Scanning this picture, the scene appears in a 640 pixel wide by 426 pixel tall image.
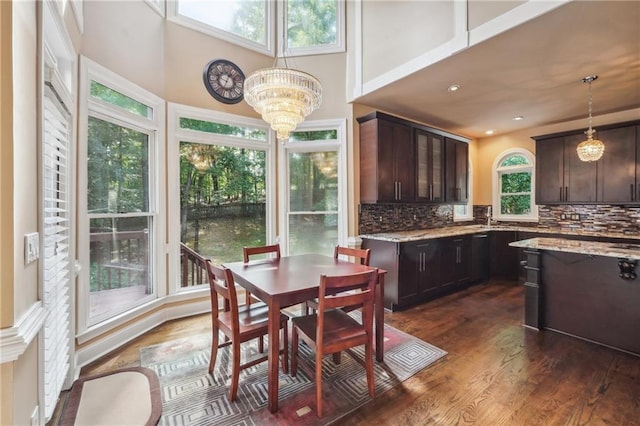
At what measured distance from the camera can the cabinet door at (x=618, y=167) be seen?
419 centimetres

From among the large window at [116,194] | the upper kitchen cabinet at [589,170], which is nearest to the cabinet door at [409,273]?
the large window at [116,194]

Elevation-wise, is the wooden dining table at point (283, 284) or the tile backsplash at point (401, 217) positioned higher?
the tile backsplash at point (401, 217)

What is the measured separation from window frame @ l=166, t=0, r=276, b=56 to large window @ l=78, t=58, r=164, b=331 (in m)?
1.08

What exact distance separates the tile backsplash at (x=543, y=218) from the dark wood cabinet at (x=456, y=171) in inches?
17.2

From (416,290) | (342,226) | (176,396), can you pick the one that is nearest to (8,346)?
(176,396)

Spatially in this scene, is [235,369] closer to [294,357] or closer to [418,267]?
[294,357]

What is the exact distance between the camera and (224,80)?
375 centimetres

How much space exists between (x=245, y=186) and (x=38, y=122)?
2618 millimetres

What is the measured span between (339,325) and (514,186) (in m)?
5.38

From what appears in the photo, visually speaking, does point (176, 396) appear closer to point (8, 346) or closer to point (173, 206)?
point (8, 346)

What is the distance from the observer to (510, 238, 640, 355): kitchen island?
259 cm

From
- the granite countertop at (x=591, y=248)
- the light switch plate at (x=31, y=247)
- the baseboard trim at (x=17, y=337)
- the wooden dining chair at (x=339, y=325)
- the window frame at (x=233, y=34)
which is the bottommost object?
the wooden dining chair at (x=339, y=325)

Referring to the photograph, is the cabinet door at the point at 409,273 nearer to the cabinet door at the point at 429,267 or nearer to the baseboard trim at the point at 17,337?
the cabinet door at the point at 429,267

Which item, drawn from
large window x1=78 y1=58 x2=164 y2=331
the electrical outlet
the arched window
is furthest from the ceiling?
the electrical outlet
